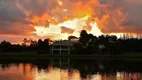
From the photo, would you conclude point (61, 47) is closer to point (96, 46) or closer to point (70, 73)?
point (96, 46)

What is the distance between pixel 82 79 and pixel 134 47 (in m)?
91.3

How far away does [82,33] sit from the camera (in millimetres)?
140500

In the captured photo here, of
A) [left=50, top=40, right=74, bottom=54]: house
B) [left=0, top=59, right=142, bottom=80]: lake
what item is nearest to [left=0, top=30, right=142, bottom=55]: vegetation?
[left=50, top=40, right=74, bottom=54]: house

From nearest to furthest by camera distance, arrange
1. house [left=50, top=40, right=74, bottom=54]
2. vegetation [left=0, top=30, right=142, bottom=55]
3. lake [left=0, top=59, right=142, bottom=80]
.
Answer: lake [left=0, top=59, right=142, bottom=80], vegetation [left=0, top=30, right=142, bottom=55], house [left=50, top=40, right=74, bottom=54]

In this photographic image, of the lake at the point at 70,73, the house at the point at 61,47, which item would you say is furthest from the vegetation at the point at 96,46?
the lake at the point at 70,73

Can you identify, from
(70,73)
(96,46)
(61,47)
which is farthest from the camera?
(61,47)

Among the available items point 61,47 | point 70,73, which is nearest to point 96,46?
point 61,47

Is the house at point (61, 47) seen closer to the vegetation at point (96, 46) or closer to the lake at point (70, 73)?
the vegetation at point (96, 46)

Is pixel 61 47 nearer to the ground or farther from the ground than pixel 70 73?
farther from the ground

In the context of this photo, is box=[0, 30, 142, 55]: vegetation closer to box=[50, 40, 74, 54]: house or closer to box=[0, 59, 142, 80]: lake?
box=[50, 40, 74, 54]: house

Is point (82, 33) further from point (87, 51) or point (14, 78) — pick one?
point (14, 78)

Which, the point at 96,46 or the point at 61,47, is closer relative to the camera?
the point at 96,46

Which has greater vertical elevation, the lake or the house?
the house

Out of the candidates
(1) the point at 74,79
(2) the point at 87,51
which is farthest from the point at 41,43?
(1) the point at 74,79
